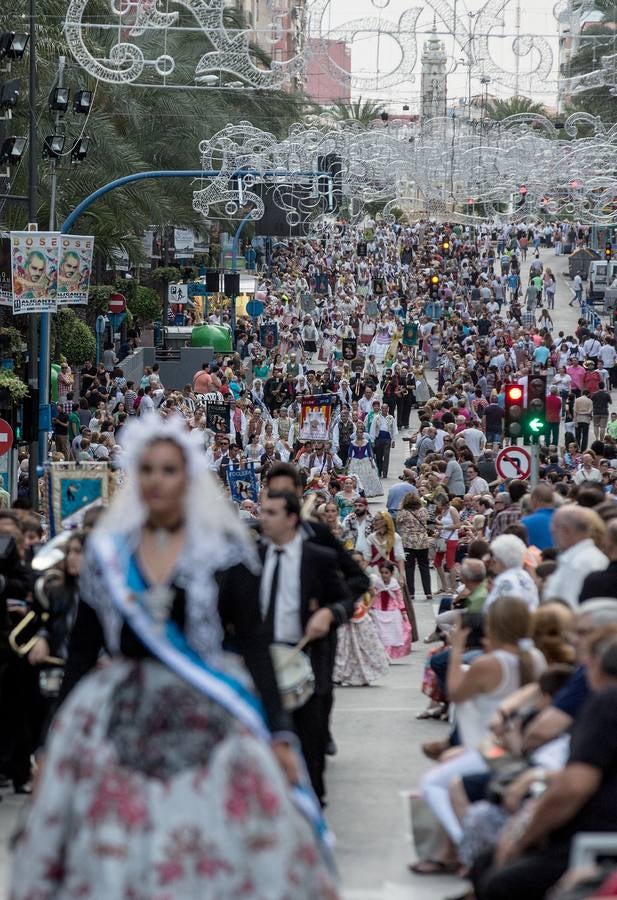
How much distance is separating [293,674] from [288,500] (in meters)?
0.74

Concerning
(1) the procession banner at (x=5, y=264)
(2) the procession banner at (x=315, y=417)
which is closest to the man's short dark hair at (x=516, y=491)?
(2) the procession banner at (x=315, y=417)

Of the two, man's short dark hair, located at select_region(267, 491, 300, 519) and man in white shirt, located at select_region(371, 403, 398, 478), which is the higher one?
man in white shirt, located at select_region(371, 403, 398, 478)

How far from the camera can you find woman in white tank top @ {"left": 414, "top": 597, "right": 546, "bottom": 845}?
26.2ft

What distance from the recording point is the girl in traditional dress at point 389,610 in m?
16.4

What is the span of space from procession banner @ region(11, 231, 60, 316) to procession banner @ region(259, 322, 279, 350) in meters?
26.0

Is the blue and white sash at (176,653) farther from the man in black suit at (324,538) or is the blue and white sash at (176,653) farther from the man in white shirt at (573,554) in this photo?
the man in white shirt at (573,554)

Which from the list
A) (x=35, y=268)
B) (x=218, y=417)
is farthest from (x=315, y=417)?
(x=35, y=268)

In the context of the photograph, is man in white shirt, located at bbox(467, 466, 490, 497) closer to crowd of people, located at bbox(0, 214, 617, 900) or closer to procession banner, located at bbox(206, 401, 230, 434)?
crowd of people, located at bbox(0, 214, 617, 900)

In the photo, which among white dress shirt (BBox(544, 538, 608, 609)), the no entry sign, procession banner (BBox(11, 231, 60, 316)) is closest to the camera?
white dress shirt (BBox(544, 538, 608, 609))

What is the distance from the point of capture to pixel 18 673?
33.3ft

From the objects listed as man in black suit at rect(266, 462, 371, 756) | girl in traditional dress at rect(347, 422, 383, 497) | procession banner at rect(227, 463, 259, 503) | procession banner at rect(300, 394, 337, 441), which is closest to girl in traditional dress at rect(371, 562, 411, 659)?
man in black suit at rect(266, 462, 371, 756)

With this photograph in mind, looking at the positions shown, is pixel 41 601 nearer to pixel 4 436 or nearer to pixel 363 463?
pixel 4 436

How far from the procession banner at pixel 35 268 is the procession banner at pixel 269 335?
25979mm

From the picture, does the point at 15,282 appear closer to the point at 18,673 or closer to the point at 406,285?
the point at 18,673
